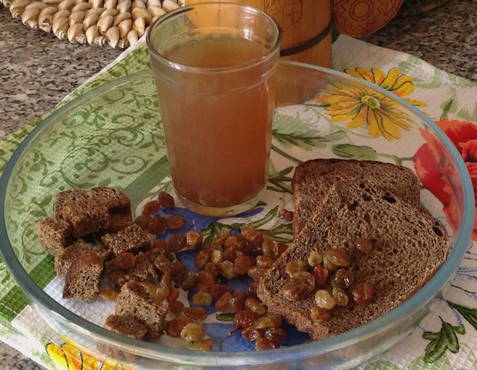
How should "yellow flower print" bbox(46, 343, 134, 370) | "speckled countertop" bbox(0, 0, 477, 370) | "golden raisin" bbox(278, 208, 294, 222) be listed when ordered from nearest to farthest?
"yellow flower print" bbox(46, 343, 134, 370), "golden raisin" bbox(278, 208, 294, 222), "speckled countertop" bbox(0, 0, 477, 370)

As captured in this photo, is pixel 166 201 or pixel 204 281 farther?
pixel 166 201

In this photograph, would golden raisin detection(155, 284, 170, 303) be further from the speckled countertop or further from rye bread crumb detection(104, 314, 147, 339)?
the speckled countertop

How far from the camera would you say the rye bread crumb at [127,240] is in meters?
0.91

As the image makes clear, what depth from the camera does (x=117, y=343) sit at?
2.40 feet

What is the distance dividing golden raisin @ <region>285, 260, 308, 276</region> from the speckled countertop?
2.03 ft

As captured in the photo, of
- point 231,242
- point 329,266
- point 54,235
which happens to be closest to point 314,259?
point 329,266

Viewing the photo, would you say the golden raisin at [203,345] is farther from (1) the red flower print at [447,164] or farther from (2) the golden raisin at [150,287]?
(1) the red flower print at [447,164]

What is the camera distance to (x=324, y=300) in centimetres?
Answer: 82

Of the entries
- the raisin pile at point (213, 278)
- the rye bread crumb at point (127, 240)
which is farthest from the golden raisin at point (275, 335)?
the rye bread crumb at point (127, 240)

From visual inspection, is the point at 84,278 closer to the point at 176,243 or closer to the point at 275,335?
the point at 176,243

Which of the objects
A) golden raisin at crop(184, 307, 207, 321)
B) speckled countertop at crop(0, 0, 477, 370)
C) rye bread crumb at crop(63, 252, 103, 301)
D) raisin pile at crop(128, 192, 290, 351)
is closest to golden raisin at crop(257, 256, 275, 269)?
raisin pile at crop(128, 192, 290, 351)

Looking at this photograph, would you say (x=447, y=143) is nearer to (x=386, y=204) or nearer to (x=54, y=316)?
(x=386, y=204)

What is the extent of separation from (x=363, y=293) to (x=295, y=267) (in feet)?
0.29

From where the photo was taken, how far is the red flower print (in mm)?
980
